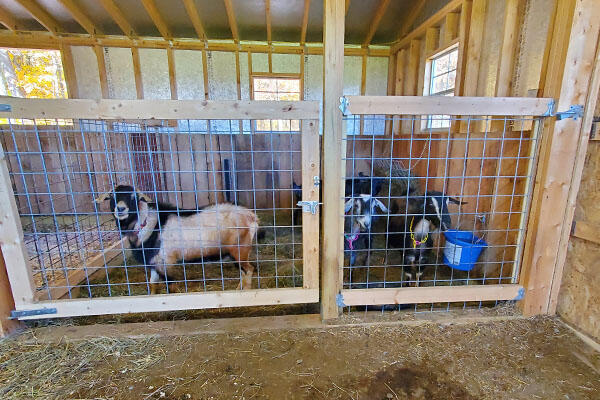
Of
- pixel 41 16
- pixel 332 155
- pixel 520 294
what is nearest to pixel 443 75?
pixel 520 294

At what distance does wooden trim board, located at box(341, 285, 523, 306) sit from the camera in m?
2.36

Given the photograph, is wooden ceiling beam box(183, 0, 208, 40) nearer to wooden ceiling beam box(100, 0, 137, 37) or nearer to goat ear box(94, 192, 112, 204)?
wooden ceiling beam box(100, 0, 137, 37)

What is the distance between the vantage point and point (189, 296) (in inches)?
90.3

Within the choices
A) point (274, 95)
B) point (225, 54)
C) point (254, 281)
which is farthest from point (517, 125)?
point (225, 54)

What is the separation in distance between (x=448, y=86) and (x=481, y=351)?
513 cm

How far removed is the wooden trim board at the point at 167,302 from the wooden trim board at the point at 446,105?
5.03 feet

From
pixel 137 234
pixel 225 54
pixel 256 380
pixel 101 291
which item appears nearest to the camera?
pixel 256 380

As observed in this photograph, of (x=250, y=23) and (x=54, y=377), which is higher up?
(x=250, y=23)

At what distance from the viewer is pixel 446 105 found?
84.6 inches

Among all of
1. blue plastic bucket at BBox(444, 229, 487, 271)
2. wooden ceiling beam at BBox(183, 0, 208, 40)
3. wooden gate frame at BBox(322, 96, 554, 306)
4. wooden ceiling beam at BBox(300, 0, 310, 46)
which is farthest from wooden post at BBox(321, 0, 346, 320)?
wooden ceiling beam at BBox(183, 0, 208, 40)

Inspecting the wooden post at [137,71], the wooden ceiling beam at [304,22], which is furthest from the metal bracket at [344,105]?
the wooden post at [137,71]

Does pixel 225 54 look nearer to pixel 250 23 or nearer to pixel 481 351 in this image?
pixel 250 23

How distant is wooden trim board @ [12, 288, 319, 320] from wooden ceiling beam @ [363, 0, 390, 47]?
21.1 ft

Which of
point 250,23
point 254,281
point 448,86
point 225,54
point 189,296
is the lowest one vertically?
point 254,281
